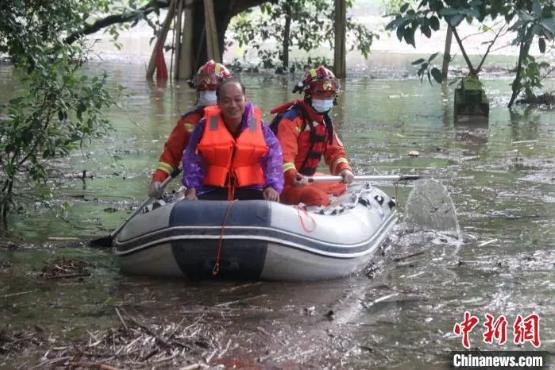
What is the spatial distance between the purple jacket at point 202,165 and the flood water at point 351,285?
708 mm


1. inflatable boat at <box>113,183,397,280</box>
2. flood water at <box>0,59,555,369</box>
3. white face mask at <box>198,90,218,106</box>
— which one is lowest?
flood water at <box>0,59,555,369</box>

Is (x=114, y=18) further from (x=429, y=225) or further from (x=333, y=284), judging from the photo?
(x=333, y=284)

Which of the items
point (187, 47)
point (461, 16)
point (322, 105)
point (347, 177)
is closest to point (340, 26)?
point (187, 47)

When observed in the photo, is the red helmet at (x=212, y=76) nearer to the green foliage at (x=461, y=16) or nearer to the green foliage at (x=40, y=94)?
the green foliage at (x=40, y=94)

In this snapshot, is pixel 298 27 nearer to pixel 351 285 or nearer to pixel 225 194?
pixel 225 194

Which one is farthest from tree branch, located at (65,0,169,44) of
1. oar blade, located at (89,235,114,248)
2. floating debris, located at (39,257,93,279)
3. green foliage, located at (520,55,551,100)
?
floating debris, located at (39,257,93,279)

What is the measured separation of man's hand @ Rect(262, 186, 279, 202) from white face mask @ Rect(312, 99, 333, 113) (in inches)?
37.9

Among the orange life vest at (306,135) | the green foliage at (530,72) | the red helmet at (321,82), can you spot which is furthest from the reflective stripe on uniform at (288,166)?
the green foliage at (530,72)

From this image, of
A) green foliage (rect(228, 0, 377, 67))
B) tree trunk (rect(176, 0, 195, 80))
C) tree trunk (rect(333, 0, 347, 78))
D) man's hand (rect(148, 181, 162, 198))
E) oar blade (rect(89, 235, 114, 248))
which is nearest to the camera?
man's hand (rect(148, 181, 162, 198))

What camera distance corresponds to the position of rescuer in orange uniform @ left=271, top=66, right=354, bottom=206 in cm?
703

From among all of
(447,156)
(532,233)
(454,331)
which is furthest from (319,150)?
(447,156)

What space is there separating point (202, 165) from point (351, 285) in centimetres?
125

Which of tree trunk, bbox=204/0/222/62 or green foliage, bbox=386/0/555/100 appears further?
tree trunk, bbox=204/0/222/62

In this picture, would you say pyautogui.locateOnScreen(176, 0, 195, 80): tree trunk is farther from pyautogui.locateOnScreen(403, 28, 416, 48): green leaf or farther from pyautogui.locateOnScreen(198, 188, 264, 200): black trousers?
pyautogui.locateOnScreen(198, 188, 264, 200): black trousers
